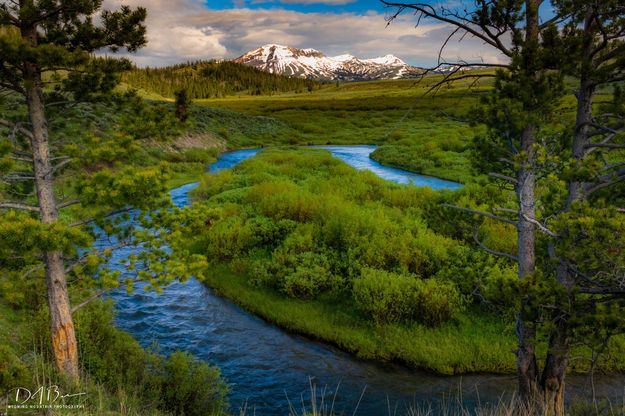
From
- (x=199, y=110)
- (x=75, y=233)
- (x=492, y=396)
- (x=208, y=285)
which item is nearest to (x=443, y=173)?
(x=208, y=285)

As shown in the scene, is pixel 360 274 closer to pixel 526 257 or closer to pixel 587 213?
pixel 526 257

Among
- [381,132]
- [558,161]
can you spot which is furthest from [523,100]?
[381,132]

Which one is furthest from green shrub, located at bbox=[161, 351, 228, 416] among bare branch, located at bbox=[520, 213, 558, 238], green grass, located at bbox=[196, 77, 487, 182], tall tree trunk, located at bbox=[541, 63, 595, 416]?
green grass, located at bbox=[196, 77, 487, 182]

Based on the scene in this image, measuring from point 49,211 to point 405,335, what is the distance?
32.0 ft

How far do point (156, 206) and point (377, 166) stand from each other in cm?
3744

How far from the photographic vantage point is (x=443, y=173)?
3812cm

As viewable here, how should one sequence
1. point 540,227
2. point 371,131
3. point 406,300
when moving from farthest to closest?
point 371,131, point 406,300, point 540,227

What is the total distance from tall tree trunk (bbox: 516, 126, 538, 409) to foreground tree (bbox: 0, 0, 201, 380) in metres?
6.55

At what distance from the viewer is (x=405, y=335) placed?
509 inches

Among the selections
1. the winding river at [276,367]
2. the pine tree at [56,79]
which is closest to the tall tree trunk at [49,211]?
the pine tree at [56,79]

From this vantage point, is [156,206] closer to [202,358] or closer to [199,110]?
[202,358]

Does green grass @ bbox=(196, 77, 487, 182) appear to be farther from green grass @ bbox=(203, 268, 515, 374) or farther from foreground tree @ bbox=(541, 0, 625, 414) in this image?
foreground tree @ bbox=(541, 0, 625, 414)

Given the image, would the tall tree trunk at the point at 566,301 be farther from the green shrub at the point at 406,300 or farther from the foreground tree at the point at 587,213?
the green shrub at the point at 406,300

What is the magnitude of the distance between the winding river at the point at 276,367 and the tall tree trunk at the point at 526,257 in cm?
177
